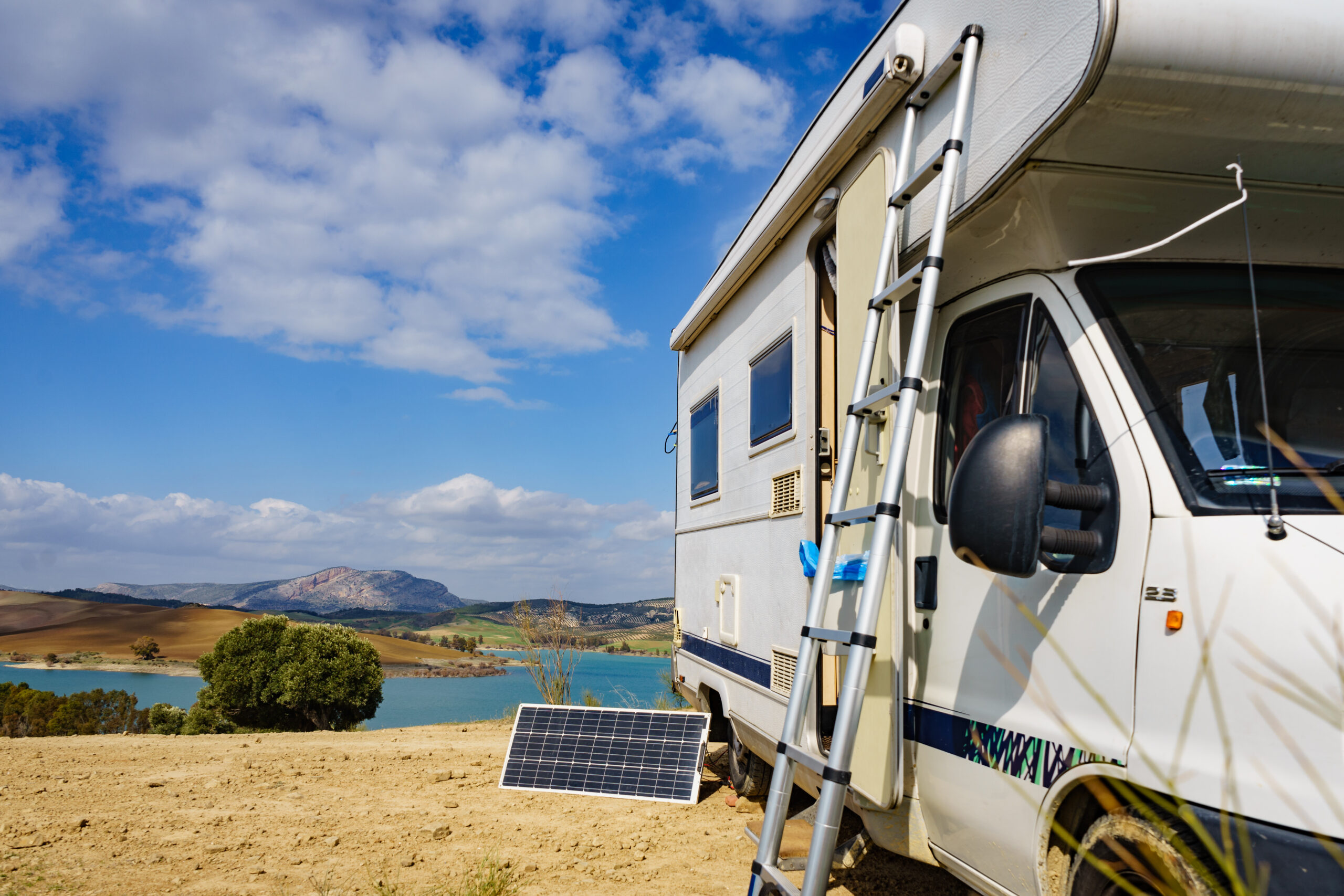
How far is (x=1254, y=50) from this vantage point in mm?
2139

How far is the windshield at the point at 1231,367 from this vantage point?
209cm

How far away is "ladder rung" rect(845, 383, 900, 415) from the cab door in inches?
6.1

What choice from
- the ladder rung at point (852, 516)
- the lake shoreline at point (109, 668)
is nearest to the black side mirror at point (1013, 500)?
the ladder rung at point (852, 516)

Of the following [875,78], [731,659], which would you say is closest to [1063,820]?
[875,78]

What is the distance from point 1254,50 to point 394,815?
230 inches

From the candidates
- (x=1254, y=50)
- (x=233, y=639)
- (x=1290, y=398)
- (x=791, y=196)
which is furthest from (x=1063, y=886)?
(x=233, y=639)

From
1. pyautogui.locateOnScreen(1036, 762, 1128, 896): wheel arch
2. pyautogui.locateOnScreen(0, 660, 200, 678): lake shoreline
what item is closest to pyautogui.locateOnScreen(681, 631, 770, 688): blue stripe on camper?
pyautogui.locateOnScreen(1036, 762, 1128, 896): wheel arch

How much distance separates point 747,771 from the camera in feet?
18.5

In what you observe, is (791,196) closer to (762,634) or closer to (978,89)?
(978,89)

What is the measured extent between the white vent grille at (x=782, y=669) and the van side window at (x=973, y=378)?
1390 millimetres

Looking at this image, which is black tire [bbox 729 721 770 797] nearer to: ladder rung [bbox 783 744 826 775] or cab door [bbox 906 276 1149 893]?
ladder rung [bbox 783 744 826 775]

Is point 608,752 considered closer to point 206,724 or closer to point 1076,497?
point 1076,497

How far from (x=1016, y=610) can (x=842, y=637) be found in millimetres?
588

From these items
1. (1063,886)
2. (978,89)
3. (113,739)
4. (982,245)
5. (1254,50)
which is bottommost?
(113,739)
